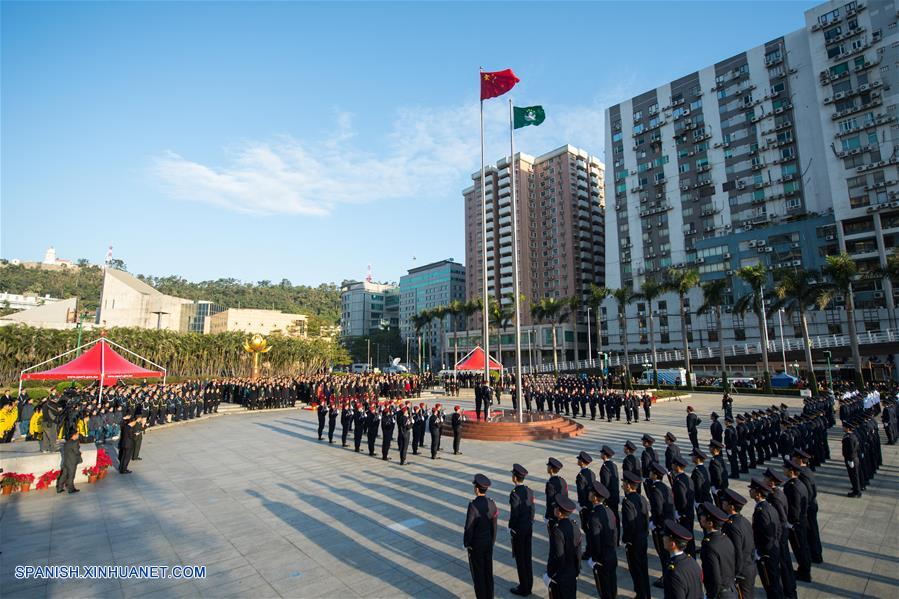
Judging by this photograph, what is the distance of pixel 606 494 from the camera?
226 inches

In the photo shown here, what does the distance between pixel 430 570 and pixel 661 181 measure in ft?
255

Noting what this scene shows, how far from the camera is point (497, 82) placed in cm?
1962

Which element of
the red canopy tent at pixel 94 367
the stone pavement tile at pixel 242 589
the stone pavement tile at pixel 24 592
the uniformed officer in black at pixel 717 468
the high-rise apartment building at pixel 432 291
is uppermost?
the high-rise apartment building at pixel 432 291

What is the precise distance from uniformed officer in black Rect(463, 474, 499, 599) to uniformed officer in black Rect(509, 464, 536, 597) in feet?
1.41

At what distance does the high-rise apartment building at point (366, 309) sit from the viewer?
139 m

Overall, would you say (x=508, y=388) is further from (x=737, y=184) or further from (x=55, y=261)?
(x=55, y=261)

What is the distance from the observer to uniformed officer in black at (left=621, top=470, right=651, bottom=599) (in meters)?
5.71

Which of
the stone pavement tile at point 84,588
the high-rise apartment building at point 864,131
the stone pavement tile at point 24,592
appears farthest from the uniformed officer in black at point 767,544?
the high-rise apartment building at point 864,131

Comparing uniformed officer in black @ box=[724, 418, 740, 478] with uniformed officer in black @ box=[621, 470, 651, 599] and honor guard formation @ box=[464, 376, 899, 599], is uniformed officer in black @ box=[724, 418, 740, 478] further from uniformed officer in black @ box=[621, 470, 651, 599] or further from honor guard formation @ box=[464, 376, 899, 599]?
uniformed officer in black @ box=[621, 470, 651, 599]

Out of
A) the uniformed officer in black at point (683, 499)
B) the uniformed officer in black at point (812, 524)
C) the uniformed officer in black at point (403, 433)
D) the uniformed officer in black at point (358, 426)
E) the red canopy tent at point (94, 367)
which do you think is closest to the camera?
the uniformed officer in black at point (812, 524)

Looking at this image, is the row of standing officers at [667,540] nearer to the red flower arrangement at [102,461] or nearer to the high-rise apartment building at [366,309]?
the red flower arrangement at [102,461]

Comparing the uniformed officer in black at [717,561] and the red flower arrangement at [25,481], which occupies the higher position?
the uniformed officer in black at [717,561]

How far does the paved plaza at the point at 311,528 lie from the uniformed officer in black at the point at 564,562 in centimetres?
120

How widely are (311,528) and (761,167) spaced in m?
74.5
